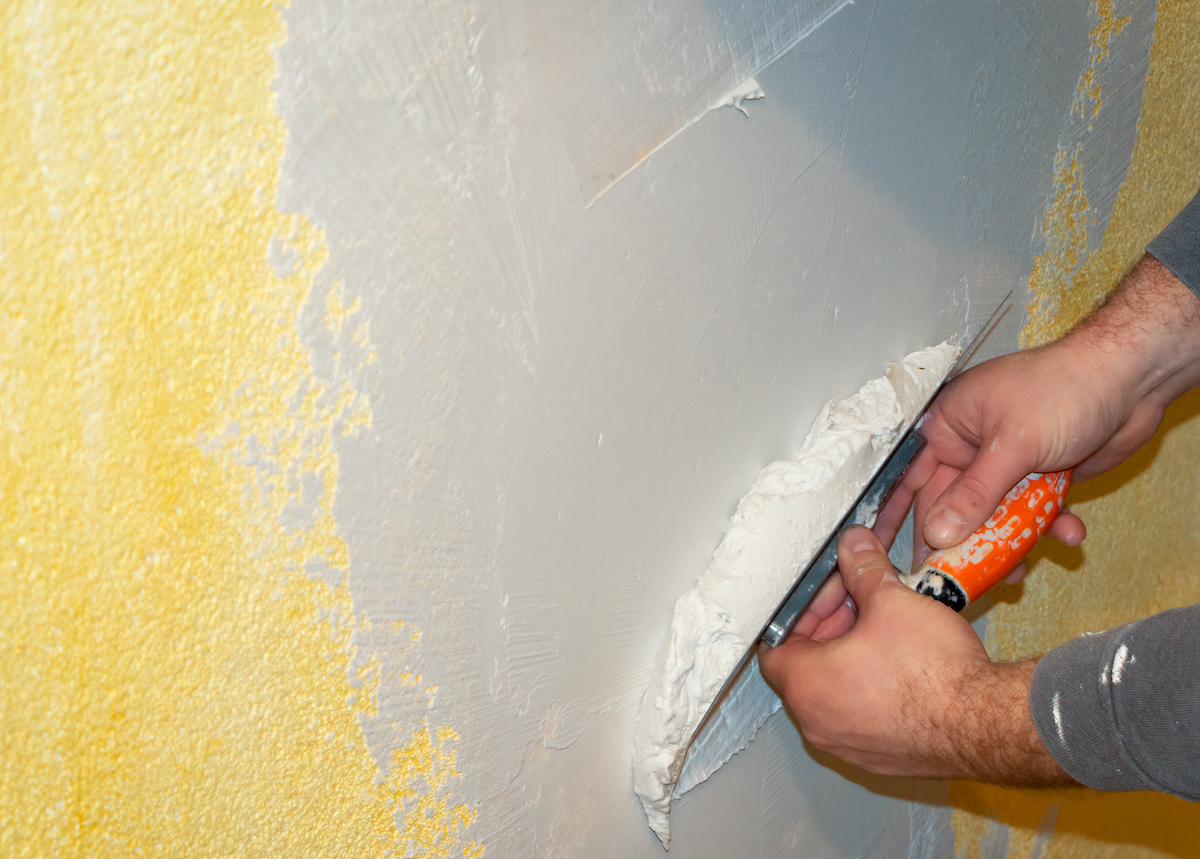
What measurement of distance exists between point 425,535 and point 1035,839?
50.9 inches

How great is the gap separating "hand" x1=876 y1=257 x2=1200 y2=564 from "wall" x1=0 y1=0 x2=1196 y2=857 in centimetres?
21

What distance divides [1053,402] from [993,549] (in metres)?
0.18

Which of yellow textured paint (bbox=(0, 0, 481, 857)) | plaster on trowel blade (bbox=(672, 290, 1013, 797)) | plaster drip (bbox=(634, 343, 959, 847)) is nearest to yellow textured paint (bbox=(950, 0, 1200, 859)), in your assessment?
plaster on trowel blade (bbox=(672, 290, 1013, 797))

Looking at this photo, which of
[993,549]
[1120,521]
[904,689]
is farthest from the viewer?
[1120,521]

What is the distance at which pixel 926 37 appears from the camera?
2.35 feet

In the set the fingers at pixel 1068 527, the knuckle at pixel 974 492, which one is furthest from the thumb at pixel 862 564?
the fingers at pixel 1068 527

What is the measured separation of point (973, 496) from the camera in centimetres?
84

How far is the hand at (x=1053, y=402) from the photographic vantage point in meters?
0.86

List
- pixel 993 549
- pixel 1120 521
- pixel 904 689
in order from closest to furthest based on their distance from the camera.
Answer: pixel 904 689, pixel 993 549, pixel 1120 521

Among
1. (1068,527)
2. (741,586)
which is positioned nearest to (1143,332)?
(1068,527)

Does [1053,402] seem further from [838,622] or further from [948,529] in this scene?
[838,622]

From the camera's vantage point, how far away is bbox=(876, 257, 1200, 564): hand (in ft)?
2.82

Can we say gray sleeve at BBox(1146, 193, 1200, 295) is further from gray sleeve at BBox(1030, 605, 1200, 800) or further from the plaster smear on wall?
the plaster smear on wall

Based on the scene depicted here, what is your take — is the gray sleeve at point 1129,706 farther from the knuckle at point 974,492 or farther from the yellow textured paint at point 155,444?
the yellow textured paint at point 155,444
